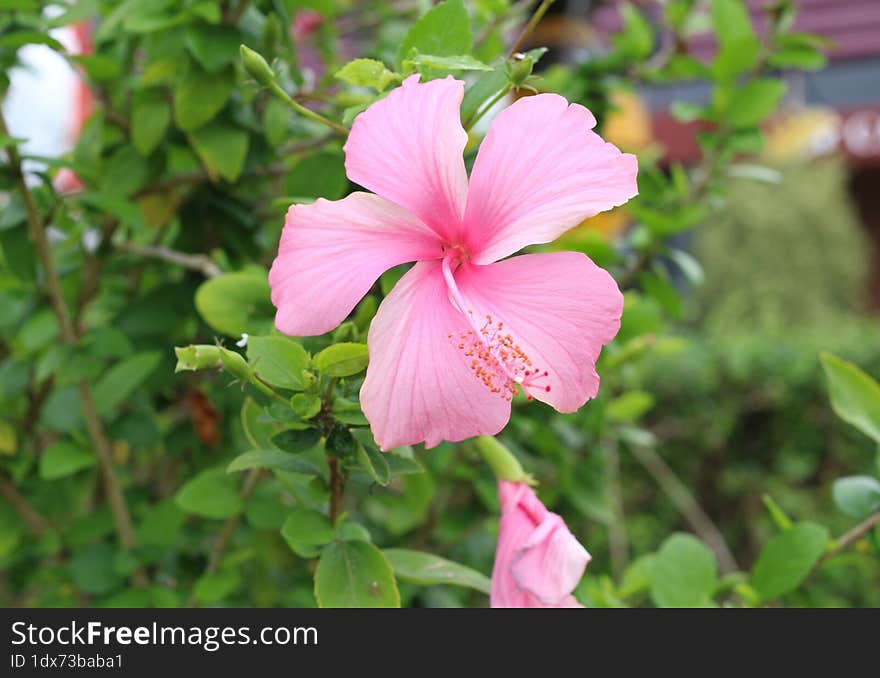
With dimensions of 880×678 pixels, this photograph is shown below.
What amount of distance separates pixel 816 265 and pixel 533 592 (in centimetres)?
601

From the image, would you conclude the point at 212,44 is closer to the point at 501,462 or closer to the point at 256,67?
the point at 256,67

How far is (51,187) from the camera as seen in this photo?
0.82 m

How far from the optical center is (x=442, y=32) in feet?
2.01

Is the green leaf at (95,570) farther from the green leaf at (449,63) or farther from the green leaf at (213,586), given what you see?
the green leaf at (449,63)

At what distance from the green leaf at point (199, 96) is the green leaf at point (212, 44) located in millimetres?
13

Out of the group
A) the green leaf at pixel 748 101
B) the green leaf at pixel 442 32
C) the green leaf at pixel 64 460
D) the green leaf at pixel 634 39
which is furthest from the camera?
the green leaf at pixel 634 39

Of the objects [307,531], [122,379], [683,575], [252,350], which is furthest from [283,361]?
[683,575]

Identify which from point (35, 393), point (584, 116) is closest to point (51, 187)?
point (35, 393)

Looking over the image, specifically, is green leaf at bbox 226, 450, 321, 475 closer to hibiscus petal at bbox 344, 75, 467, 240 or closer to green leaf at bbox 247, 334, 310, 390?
green leaf at bbox 247, 334, 310, 390

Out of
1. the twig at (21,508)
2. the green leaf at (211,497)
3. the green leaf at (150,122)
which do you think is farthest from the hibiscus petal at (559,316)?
the twig at (21,508)

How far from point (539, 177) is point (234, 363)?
20cm

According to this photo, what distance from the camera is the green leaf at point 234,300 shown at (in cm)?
70
